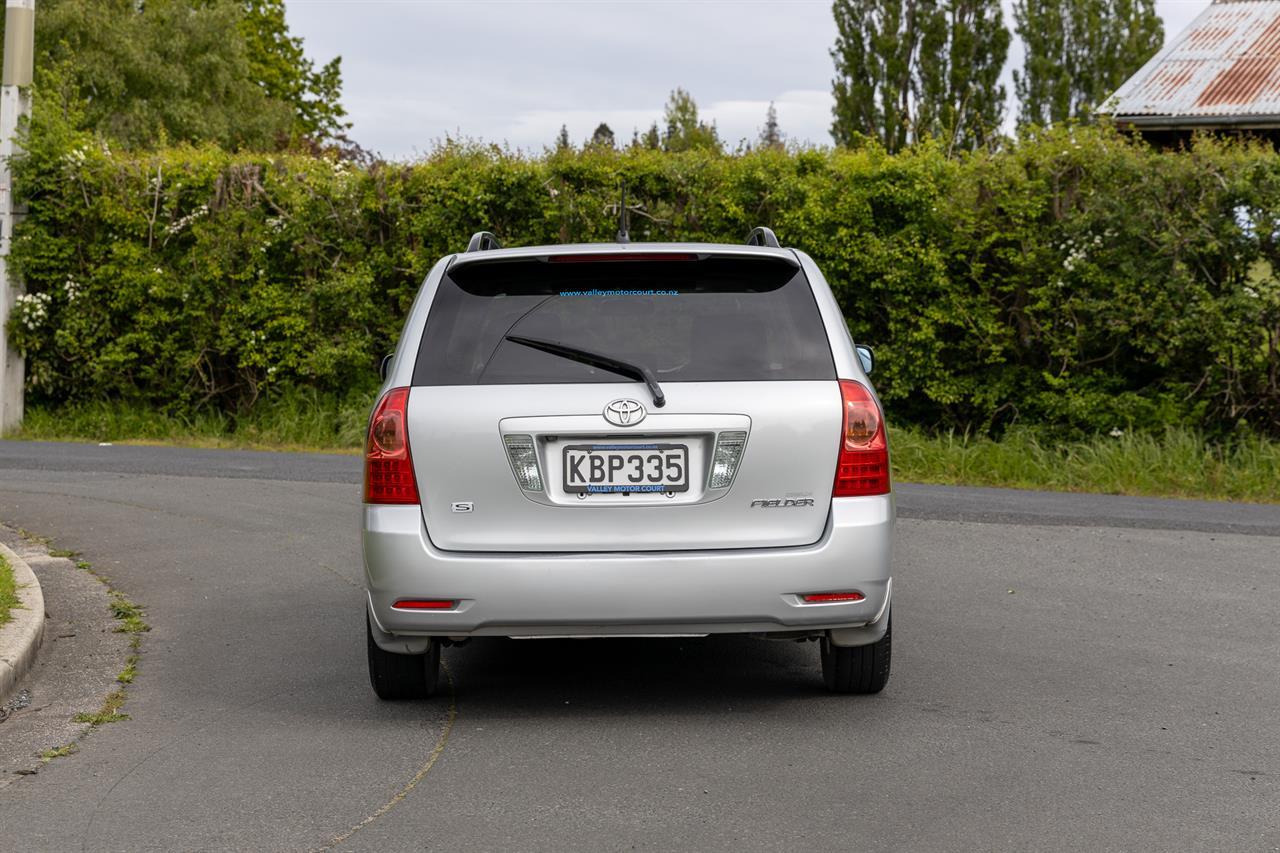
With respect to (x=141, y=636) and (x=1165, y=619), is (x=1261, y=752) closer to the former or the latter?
(x=1165, y=619)

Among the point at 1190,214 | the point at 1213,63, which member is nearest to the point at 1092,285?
the point at 1190,214

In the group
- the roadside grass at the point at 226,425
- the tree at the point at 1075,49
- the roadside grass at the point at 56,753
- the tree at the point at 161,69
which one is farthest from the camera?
the tree at the point at 1075,49

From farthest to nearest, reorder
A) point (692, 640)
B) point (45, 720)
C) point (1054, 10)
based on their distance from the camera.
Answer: point (1054, 10)
point (692, 640)
point (45, 720)

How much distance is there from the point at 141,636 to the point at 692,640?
98.8 inches

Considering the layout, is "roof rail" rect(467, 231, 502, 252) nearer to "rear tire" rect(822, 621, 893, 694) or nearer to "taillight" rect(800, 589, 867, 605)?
"taillight" rect(800, 589, 867, 605)

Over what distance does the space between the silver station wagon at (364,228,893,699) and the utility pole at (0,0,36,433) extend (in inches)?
496

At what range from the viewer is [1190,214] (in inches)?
531

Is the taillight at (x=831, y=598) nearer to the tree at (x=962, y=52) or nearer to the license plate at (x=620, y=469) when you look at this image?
the license plate at (x=620, y=469)

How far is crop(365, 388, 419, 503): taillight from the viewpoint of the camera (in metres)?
5.32

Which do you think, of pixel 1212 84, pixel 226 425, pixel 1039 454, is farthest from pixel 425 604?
pixel 1212 84

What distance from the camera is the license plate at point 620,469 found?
527cm

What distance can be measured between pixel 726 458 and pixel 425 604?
1126 millimetres

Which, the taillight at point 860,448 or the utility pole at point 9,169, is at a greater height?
the utility pole at point 9,169

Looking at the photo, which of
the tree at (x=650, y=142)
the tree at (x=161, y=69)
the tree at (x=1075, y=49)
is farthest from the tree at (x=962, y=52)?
the tree at (x=650, y=142)
